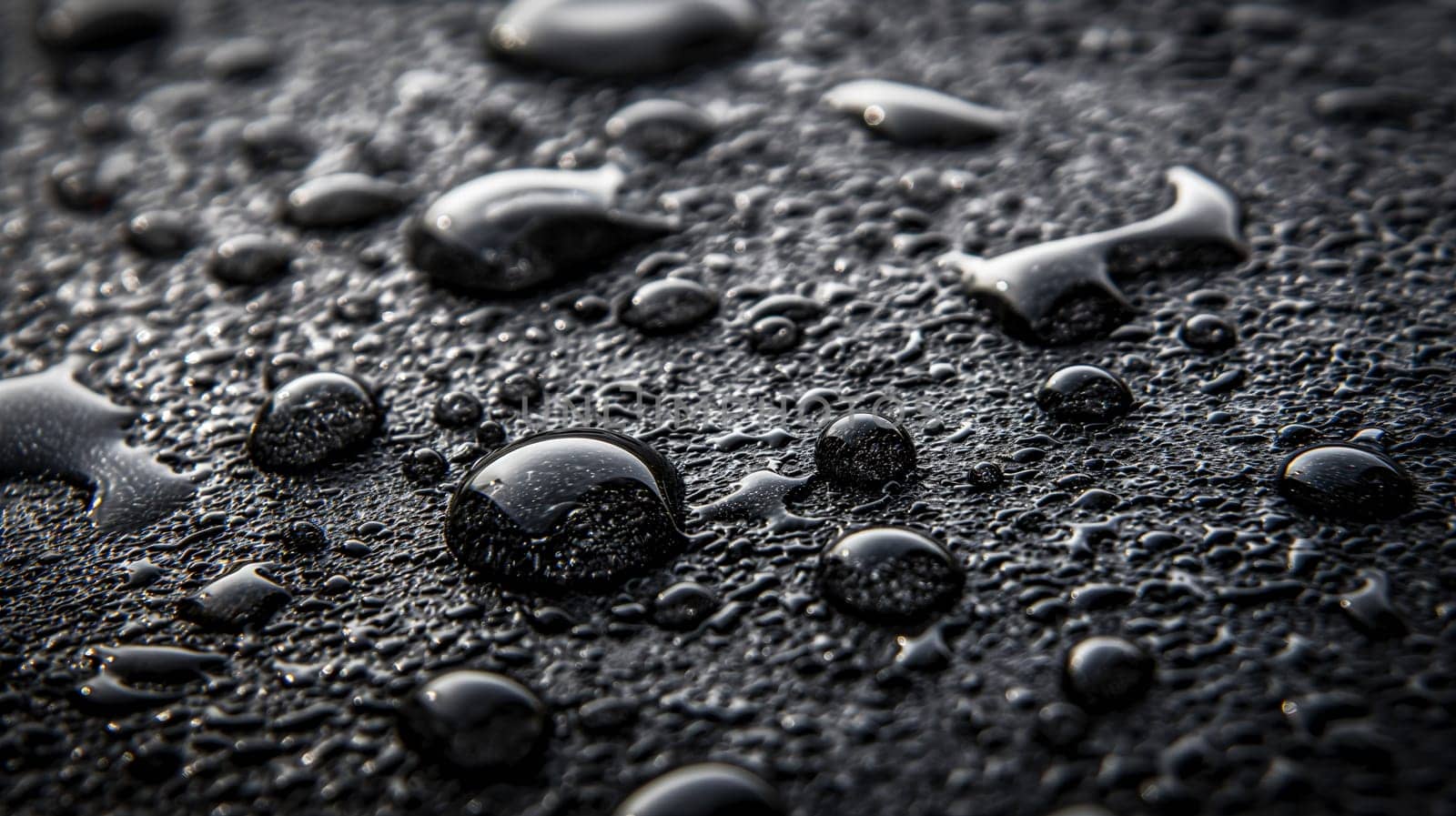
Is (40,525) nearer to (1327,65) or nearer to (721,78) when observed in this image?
(721,78)

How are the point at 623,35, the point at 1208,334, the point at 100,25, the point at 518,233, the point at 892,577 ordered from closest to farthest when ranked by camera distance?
the point at 892,577
the point at 1208,334
the point at 518,233
the point at 623,35
the point at 100,25

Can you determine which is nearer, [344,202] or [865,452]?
[865,452]

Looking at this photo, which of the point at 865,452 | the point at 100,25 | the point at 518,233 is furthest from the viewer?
the point at 100,25

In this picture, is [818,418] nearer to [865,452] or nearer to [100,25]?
[865,452]

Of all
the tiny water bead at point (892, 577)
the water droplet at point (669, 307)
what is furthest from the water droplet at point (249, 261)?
the tiny water bead at point (892, 577)

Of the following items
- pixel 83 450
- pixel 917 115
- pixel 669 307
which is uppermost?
pixel 917 115

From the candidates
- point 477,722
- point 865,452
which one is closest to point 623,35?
point 865,452

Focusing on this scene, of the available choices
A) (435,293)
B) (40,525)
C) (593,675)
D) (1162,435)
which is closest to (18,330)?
(40,525)

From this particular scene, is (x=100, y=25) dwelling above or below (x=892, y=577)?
above
